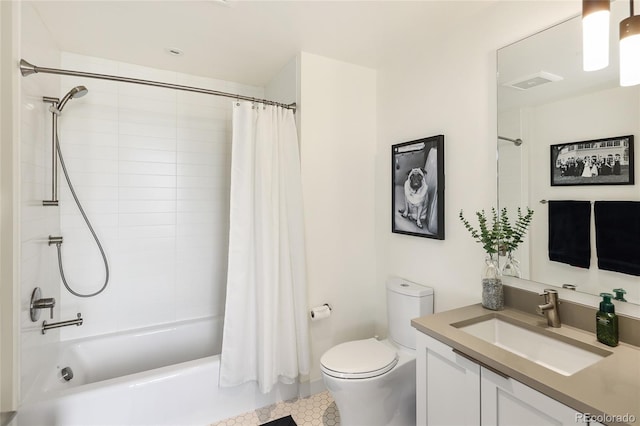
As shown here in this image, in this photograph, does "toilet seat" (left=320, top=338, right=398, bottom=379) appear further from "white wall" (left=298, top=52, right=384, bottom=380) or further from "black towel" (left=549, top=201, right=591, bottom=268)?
"black towel" (left=549, top=201, right=591, bottom=268)

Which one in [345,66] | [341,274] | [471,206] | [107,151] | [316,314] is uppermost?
[345,66]

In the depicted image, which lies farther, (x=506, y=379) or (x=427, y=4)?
(x=427, y=4)

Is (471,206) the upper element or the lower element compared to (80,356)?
upper

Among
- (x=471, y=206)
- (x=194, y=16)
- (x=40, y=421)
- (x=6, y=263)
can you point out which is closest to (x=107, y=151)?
(x=194, y=16)

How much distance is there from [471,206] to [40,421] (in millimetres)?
2488

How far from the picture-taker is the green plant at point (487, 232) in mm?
1554

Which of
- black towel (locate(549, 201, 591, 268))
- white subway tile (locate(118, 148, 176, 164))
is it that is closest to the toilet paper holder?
black towel (locate(549, 201, 591, 268))

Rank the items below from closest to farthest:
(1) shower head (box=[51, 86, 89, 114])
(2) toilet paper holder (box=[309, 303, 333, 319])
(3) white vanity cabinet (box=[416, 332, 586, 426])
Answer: (3) white vanity cabinet (box=[416, 332, 586, 426]) → (1) shower head (box=[51, 86, 89, 114]) → (2) toilet paper holder (box=[309, 303, 333, 319])

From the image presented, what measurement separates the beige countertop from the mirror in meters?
0.22

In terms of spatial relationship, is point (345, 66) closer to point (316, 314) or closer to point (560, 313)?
point (316, 314)

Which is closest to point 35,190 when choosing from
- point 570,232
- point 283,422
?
point 283,422

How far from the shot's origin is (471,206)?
1.76 metres

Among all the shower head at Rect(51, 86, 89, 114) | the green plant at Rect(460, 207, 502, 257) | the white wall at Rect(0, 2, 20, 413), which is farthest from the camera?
the shower head at Rect(51, 86, 89, 114)

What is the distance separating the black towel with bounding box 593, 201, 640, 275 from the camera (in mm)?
1176
